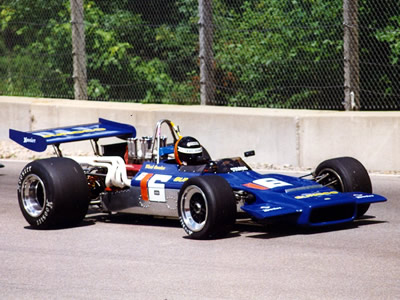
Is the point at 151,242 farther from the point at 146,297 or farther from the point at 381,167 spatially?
the point at 381,167

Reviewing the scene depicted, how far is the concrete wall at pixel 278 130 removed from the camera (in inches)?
507

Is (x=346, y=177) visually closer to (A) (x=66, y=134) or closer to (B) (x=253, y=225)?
(B) (x=253, y=225)

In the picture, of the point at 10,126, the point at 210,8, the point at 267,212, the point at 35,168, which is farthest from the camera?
the point at 10,126

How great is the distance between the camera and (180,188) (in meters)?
9.35

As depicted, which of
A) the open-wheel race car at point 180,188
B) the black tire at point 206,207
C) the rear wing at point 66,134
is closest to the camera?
the black tire at point 206,207

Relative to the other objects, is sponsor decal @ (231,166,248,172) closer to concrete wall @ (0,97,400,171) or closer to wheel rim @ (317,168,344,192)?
wheel rim @ (317,168,344,192)

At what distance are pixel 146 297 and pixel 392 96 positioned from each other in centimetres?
803

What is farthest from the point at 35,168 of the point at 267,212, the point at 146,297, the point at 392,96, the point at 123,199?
the point at 392,96

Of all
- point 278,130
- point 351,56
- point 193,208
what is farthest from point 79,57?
point 193,208

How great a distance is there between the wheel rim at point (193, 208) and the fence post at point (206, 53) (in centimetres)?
612

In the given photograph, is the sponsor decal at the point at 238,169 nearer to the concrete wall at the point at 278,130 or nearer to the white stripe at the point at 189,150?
the white stripe at the point at 189,150

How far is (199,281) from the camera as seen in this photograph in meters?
7.37

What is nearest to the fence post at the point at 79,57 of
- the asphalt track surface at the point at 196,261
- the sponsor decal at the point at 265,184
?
the asphalt track surface at the point at 196,261

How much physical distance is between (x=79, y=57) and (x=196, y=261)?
9.12m
